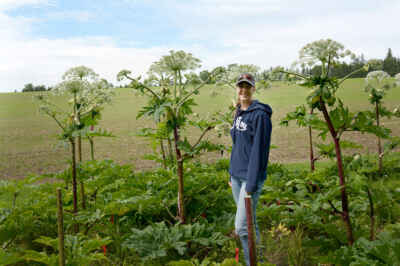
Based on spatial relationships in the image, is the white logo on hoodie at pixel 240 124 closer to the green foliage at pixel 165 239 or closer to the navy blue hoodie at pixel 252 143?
the navy blue hoodie at pixel 252 143

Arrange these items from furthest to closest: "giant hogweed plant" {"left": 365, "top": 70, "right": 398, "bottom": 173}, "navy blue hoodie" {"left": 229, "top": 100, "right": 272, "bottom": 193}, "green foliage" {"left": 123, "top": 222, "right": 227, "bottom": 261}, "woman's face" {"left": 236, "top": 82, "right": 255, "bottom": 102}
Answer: "woman's face" {"left": 236, "top": 82, "right": 255, "bottom": 102}
"green foliage" {"left": 123, "top": 222, "right": 227, "bottom": 261}
"navy blue hoodie" {"left": 229, "top": 100, "right": 272, "bottom": 193}
"giant hogweed plant" {"left": 365, "top": 70, "right": 398, "bottom": 173}

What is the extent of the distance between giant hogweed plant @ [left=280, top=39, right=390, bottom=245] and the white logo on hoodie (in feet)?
1.94

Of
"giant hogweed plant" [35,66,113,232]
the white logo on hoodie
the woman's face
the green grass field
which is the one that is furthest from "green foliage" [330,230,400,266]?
"giant hogweed plant" [35,66,113,232]

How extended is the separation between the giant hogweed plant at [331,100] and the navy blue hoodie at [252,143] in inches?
15.7

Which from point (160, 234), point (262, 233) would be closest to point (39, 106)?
point (160, 234)

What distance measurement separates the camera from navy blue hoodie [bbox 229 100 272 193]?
2904 mm

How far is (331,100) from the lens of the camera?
2672 millimetres

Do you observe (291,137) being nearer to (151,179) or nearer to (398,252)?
(151,179)

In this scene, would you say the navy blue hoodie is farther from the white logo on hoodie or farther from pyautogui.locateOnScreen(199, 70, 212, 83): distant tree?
pyautogui.locateOnScreen(199, 70, 212, 83): distant tree

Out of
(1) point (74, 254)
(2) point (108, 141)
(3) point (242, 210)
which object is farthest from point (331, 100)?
(2) point (108, 141)

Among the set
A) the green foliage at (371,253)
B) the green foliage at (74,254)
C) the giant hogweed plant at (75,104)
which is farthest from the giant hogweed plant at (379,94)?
the giant hogweed plant at (75,104)

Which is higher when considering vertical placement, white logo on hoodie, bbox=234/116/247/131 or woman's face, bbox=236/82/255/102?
woman's face, bbox=236/82/255/102

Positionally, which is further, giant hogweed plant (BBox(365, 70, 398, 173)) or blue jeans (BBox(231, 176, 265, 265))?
blue jeans (BBox(231, 176, 265, 265))

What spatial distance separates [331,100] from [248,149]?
0.90 m
